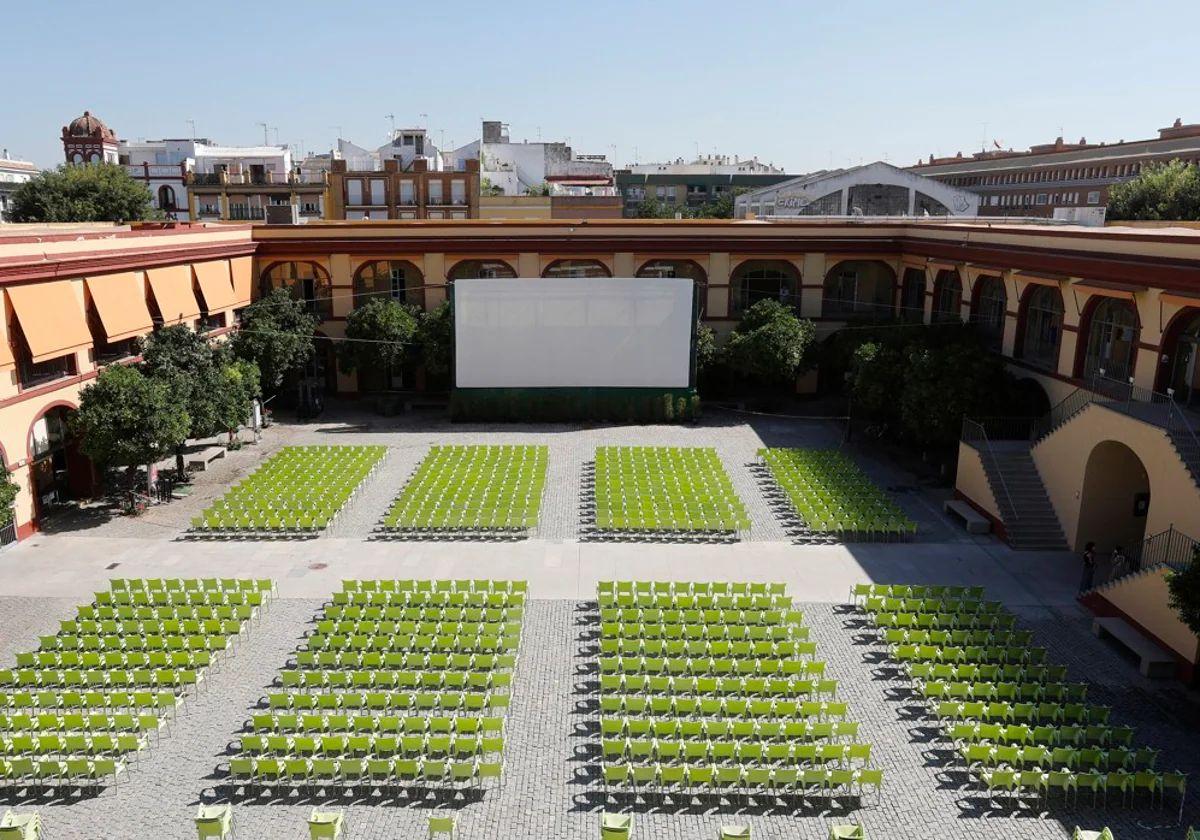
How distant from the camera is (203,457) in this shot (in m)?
34.2

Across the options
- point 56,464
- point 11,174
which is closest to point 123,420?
point 56,464

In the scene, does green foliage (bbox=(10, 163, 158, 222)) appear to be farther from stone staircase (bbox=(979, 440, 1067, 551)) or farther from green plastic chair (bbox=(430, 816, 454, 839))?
green plastic chair (bbox=(430, 816, 454, 839))

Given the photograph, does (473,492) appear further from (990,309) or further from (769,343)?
(990,309)

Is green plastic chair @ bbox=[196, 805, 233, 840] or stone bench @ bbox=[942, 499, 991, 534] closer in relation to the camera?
green plastic chair @ bbox=[196, 805, 233, 840]

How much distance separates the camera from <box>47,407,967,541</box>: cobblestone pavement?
1089 inches

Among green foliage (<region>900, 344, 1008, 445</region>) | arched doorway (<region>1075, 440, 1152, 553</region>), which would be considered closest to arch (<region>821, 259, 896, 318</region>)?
green foliage (<region>900, 344, 1008, 445</region>)

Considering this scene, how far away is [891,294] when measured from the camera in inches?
1740

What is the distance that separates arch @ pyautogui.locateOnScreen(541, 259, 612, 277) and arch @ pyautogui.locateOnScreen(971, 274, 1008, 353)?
668 inches

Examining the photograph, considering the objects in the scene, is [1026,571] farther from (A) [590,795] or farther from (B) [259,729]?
(B) [259,729]

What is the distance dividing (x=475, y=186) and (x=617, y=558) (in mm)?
51518

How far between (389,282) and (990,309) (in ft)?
90.8

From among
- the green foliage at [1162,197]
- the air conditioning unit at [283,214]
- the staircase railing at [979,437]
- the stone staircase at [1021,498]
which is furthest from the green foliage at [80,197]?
the green foliage at [1162,197]

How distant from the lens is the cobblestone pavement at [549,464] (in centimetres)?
2766

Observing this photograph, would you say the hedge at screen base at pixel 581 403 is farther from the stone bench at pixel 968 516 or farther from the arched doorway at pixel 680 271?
the stone bench at pixel 968 516
